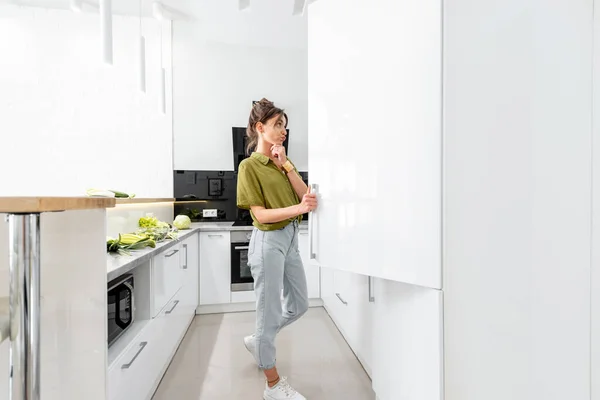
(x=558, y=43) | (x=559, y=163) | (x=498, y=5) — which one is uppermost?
(x=498, y=5)

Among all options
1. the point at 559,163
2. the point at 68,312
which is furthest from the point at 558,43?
the point at 68,312

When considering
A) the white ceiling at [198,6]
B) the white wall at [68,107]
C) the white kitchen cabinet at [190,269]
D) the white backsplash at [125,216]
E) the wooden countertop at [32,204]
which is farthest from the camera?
the white wall at [68,107]

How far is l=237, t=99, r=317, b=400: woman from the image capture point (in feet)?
5.08

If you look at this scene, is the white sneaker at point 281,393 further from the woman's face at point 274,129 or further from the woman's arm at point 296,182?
the woman's face at point 274,129

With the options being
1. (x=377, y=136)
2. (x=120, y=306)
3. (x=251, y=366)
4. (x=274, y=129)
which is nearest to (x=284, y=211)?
(x=274, y=129)

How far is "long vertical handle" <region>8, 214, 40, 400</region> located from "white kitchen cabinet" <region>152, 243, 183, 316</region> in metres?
1.05

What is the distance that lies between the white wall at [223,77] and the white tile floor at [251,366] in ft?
6.19

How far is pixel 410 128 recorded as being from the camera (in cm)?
100

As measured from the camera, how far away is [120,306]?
1.39 meters

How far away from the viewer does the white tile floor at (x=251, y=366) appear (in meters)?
1.69

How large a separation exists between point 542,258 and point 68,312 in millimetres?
1377

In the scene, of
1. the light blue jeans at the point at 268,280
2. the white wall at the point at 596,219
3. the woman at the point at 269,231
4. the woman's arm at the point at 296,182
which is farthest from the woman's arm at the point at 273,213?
the white wall at the point at 596,219

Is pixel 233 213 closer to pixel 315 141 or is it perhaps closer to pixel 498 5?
pixel 315 141

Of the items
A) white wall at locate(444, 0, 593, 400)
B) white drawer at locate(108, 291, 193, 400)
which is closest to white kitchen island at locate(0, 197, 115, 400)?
white drawer at locate(108, 291, 193, 400)
